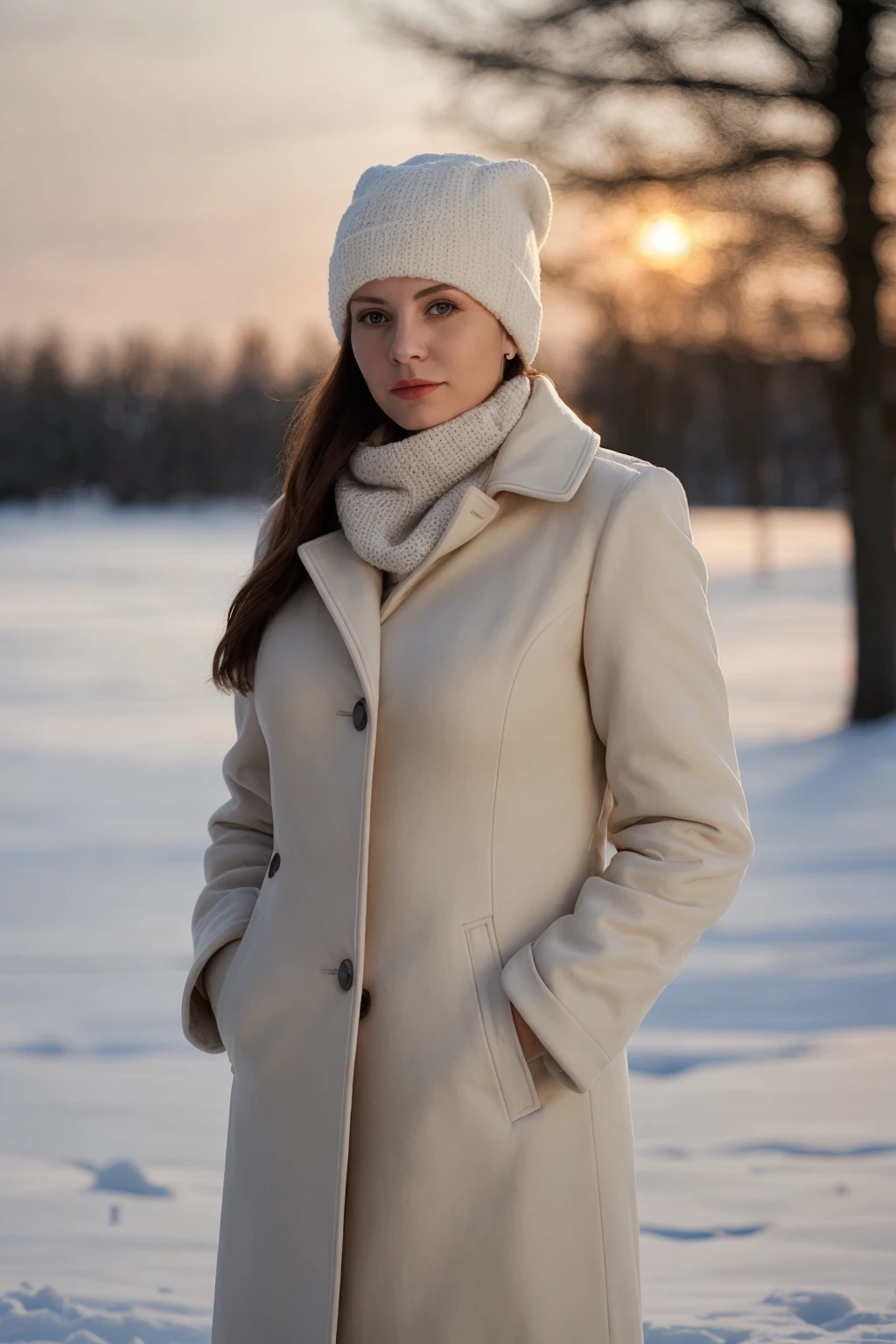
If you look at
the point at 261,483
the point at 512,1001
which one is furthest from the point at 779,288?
the point at 261,483

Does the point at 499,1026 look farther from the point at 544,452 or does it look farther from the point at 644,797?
the point at 544,452

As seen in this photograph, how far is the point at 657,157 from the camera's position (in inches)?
403

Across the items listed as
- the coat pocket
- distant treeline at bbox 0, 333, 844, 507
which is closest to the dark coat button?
the coat pocket

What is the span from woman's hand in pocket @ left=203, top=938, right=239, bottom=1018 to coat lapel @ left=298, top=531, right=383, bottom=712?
53 centimetres

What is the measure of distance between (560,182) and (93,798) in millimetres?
5359

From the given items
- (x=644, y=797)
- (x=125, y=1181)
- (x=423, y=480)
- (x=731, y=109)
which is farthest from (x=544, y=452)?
(x=731, y=109)

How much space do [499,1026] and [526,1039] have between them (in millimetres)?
40

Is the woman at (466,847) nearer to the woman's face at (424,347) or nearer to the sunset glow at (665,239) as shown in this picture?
the woman's face at (424,347)

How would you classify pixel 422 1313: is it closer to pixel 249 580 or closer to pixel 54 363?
pixel 249 580

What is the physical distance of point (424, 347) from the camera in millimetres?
2080

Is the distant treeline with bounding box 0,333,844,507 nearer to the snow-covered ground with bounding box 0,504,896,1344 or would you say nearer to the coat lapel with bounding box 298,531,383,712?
the snow-covered ground with bounding box 0,504,896,1344

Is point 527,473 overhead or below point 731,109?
below

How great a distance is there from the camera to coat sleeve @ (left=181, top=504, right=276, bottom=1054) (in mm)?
2291

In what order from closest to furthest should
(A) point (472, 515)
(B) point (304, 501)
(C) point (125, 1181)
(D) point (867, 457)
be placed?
(A) point (472, 515)
(B) point (304, 501)
(C) point (125, 1181)
(D) point (867, 457)
